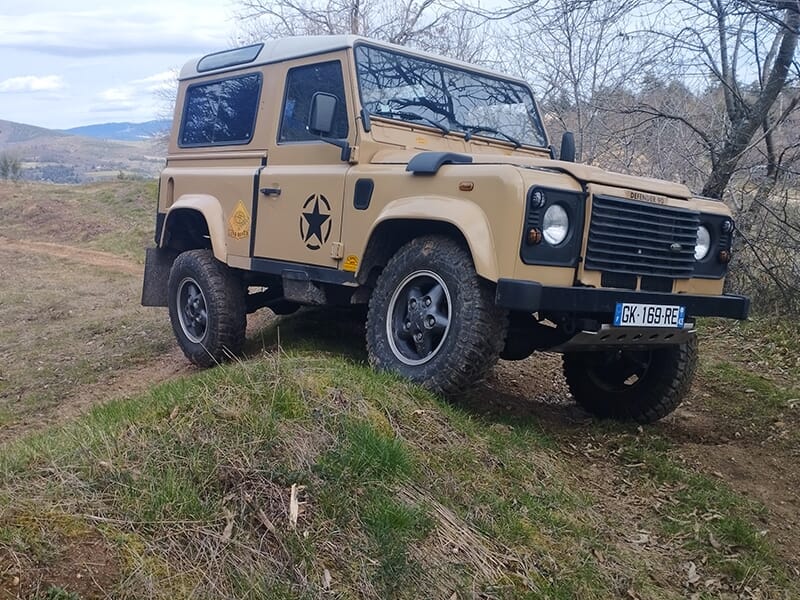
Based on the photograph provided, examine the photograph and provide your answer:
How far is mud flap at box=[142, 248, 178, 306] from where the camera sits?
726cm

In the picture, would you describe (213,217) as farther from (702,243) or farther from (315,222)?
(702,243)

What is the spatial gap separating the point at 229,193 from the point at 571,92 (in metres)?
10.0

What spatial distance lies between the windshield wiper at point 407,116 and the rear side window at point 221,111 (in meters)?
1.31

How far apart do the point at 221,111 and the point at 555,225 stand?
3.51 m

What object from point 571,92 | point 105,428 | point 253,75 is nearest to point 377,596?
point 105,428

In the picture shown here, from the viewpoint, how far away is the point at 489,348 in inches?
168

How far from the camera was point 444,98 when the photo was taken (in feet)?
18.7

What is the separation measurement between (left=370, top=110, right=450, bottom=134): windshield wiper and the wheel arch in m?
0.84

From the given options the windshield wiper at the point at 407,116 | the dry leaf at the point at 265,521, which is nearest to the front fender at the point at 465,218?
the windshield wiper at the point at 407,116

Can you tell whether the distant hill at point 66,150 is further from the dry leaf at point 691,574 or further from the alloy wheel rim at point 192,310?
the dry leaf at point 691,574

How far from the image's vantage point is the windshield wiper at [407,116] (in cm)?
534

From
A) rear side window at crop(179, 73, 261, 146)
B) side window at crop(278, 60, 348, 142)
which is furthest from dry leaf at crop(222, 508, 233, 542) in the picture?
rear side window at crop(179, 73, 261, 146)

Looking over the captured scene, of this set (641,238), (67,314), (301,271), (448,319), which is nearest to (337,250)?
(301,271)

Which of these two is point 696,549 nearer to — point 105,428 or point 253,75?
point 105,428
